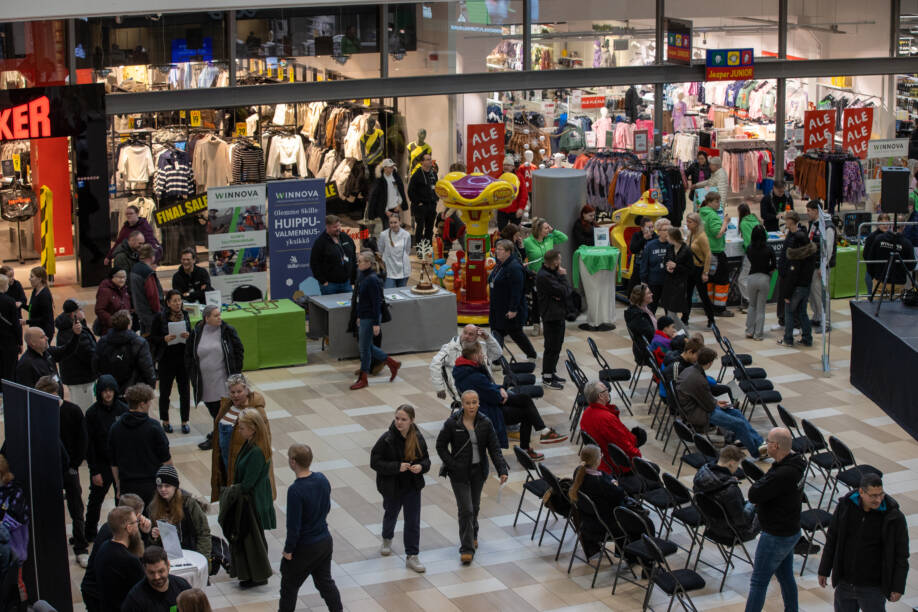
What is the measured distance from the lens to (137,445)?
931cm

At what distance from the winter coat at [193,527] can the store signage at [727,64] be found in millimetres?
15174

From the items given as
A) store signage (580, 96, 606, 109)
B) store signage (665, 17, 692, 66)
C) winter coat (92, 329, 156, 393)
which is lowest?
winter coat (92, 329, 156, 393)

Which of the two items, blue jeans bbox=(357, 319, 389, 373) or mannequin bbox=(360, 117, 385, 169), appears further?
mannequin bbox=(360, 117, 385, 169)

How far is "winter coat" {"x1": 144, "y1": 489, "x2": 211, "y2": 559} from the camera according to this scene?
27.7ft

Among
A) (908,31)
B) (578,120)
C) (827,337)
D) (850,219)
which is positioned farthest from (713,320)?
(908,31)

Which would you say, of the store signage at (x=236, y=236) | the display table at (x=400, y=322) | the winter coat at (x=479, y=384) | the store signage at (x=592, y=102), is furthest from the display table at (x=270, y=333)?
the store signage at (x=592, y=102)

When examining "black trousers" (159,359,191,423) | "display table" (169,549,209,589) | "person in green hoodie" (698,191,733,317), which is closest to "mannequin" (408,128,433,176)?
"person in green hoodie" (698,191,733,317)

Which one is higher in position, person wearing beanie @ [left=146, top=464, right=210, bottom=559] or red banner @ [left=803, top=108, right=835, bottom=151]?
red banner @ [left=803, top=108, right=835, bottom=151]

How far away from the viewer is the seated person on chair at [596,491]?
9.34 meters

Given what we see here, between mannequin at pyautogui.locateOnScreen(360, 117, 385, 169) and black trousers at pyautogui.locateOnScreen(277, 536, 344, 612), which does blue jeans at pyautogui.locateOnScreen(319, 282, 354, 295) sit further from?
black trousers at pyautogui.locateOnScreen(277, 536, 344, 612)

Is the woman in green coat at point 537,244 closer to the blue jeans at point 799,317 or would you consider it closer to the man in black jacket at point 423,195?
the blue jeans at point 799,317

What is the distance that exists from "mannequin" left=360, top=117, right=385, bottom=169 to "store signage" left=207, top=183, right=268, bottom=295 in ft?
15.8

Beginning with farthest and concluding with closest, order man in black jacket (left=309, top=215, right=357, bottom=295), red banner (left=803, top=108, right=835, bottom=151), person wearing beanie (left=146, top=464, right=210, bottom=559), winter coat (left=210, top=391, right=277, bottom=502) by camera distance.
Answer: red banner (left=803, top=108, right=835, bottom=151)
man in black jacket (left=309, top=215, right=357, bottom=295)
winter coat (left=210, top=391, right=277, bottom=502)
person wearing beanie (left=146, top=464, right=210, bottom=559)

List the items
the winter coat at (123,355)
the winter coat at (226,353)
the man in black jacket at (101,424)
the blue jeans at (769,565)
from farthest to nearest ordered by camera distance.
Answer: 1. the winter coat at (226,353)
2. the winter coat at (123,355)
3. the man in black jacket at (101,424)
4. the blue jeans at (769,565)
